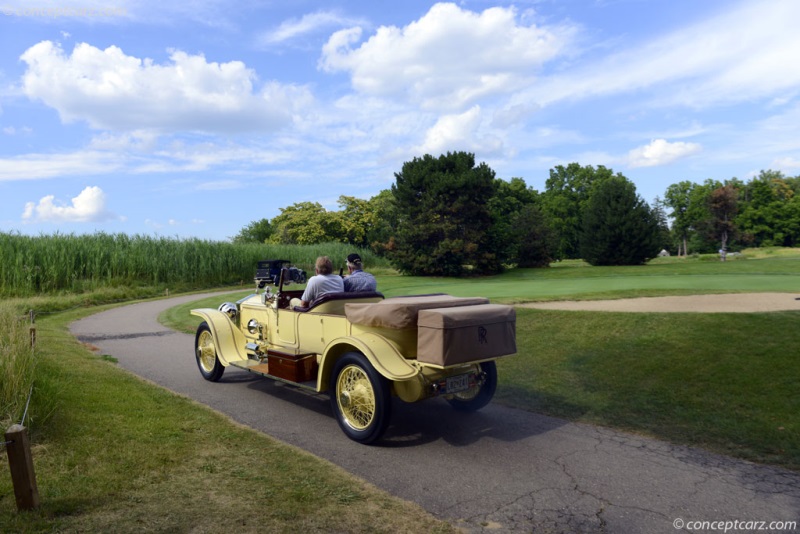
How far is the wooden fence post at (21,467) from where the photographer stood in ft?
11.3

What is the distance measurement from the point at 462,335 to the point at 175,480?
2.62 m

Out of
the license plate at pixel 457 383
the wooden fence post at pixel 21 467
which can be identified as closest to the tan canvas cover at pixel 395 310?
the license plate at pixel 457 383

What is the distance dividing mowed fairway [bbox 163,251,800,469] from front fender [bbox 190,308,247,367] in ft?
12.0

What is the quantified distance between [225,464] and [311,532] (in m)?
1.46

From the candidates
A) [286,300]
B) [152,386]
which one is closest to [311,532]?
[286,300]

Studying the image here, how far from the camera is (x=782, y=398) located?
20.1 ft

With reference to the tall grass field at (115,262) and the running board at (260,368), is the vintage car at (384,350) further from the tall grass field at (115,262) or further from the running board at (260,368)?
the tall grass field at (115,262)

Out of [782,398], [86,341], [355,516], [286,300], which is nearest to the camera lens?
[355,516]

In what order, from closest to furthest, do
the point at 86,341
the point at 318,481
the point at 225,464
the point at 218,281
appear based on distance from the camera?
the point at 318,481 < the point at 225,464 < the point at 86,341 < the point at 218,281

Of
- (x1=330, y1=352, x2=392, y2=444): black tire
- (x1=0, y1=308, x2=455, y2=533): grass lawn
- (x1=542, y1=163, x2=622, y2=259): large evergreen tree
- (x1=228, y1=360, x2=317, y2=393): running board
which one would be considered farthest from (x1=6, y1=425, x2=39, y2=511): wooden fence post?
(x1=542, y1=163, x2=622, y2=259): large evergreen tree

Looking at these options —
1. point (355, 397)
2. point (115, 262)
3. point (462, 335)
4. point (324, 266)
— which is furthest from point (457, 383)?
point (115, 262)

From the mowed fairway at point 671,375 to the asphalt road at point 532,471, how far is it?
520mm

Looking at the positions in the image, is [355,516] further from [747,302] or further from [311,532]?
[747,302]

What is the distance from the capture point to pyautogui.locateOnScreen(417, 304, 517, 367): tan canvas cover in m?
4.82
